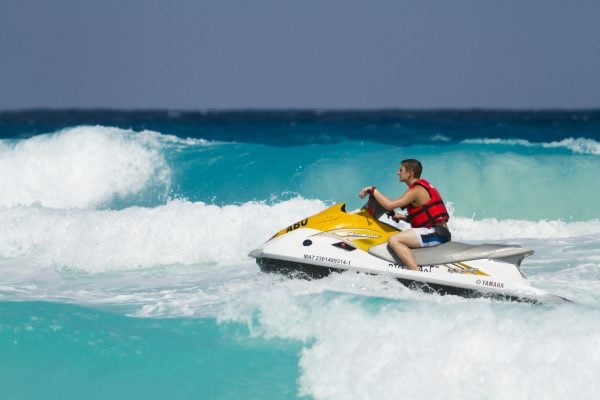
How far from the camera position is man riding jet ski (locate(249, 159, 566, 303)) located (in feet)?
25.2

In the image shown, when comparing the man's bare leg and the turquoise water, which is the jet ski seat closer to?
the man's bare leg

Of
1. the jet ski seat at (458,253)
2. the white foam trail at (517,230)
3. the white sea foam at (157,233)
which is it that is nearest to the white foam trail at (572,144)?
the white foam trail at (517,230)

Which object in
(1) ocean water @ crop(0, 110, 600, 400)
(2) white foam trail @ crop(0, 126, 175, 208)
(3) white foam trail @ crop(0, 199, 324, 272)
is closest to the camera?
(1) ocean water @ crop(0, 110, 600, 400)

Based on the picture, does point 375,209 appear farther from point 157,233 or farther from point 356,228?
point 157,233

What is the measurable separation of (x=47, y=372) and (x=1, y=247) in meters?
6.07

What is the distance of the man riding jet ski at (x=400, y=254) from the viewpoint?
7.69 m

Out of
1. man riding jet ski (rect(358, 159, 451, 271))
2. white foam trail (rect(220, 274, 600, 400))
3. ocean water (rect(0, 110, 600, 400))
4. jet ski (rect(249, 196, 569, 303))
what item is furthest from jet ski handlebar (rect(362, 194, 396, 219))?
white foam trail (rect(220, 274, 600, 400))

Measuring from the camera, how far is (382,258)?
26.2 feet

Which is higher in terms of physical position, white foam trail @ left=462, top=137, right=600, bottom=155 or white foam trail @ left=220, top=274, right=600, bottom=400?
white foam trail @ left=462, top=137, right=600, bottom=155

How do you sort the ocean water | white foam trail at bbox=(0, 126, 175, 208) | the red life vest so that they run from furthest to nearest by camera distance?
white foam trail at bbox=(0, 126, 175, 208)
the red life vest
the ocean water

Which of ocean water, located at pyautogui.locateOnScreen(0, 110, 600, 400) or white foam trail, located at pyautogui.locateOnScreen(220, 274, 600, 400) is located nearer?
white foam trail, located at pyautogui.locateOnScreen(220, 274, 600, 400)

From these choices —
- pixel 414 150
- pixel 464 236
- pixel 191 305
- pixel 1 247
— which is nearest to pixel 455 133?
pixel 414 150

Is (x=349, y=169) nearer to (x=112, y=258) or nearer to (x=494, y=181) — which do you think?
(x=494, y=181)

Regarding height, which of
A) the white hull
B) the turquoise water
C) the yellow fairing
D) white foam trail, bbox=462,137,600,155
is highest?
white foam trail, bbox=462,137,600,155
